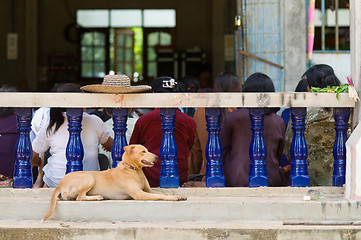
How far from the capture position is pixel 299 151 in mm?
5219

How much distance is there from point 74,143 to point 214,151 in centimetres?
110

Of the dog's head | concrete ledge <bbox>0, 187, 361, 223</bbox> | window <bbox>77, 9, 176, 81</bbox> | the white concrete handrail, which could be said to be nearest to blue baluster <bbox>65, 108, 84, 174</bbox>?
the white concrete handrail

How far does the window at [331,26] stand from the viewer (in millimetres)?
9148

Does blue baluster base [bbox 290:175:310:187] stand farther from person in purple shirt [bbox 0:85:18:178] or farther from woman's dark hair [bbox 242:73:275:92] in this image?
person in purple shirt [bbox 0:85:18:178]

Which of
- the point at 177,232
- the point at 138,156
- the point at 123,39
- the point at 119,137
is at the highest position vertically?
the point at 123,39

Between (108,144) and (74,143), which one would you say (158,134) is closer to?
(108,144)

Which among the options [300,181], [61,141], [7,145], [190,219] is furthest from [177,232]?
[7,145]

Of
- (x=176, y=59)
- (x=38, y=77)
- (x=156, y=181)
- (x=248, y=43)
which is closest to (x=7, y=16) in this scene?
(x=38, y=77)

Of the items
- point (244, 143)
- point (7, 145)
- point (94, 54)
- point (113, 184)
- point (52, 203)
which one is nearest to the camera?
point (52, 203)

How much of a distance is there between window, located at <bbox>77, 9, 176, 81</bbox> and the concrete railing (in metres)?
12.9

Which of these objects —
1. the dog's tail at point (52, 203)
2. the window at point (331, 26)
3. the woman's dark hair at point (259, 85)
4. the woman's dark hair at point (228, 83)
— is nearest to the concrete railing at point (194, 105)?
the dog's tail at point (52, 203)

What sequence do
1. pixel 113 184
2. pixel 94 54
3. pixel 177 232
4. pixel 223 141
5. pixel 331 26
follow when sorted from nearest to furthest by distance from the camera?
pixel 177 232
pixel 113 184
pixel 223 141
pixel 331 26
pixel 94 54

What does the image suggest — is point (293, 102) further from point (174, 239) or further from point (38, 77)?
point (38, 77)

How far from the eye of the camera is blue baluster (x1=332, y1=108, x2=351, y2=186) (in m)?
5.25
